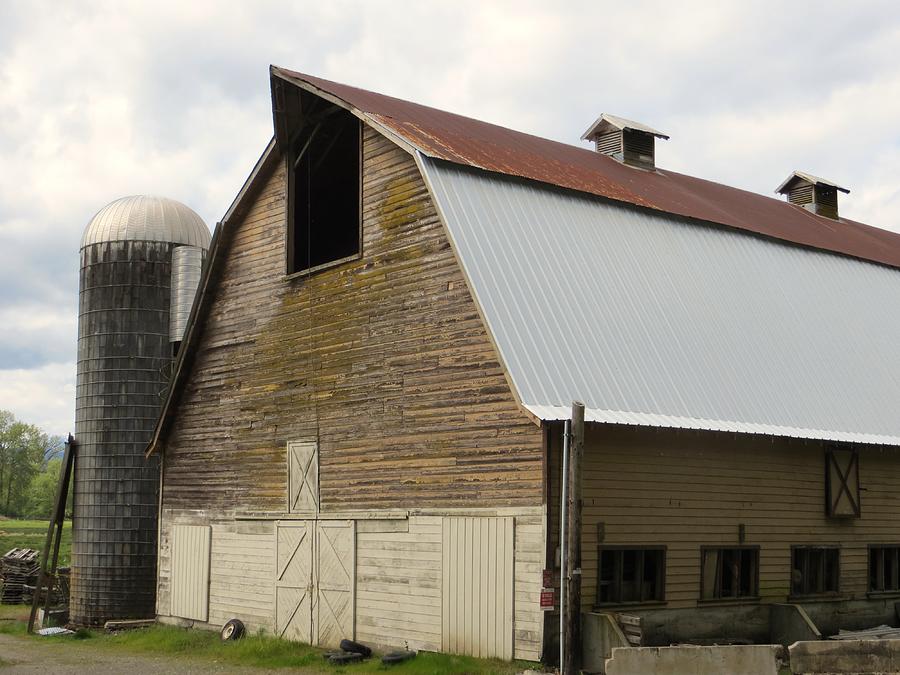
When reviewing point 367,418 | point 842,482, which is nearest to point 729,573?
point 842,482

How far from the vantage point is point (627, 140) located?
29672 mm

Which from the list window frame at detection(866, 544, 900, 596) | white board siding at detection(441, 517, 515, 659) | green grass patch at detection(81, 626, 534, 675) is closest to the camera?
green grass patch at detection(81, 626, 534, 675)

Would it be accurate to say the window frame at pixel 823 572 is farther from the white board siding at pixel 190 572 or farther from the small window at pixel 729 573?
the white board siding at pixel 190 572

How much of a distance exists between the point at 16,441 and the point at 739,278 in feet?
383

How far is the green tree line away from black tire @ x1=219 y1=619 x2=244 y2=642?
108203 mm

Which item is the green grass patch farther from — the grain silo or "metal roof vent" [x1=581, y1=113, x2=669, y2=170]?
"metal roof vent" [x1=581, y1=113, x2=669, y2=170]

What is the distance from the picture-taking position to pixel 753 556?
19531mm

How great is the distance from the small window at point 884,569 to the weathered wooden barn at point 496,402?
0.06 m

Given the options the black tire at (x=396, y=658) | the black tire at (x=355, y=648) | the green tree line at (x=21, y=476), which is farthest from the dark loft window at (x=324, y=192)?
the green tree line at (x=21, y=476)

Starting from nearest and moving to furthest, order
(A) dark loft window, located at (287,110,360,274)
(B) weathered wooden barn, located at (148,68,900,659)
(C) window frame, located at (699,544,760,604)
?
(B) weathered wooden barn, located at (148,68,900,659) < (C) window frame, located at (699,544,760,604) < (A) dark loft window, located at (287,110,360,274)

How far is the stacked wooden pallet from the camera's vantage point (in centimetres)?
3306

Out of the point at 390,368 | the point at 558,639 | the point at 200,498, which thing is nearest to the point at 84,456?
the point at 200,498

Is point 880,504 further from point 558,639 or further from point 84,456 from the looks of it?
point 84,456

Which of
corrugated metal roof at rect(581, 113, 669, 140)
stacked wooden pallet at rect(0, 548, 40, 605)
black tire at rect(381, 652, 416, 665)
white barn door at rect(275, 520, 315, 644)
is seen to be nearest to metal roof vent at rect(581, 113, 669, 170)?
corrugated metal roof at rect(581, 113, 669, 140)
